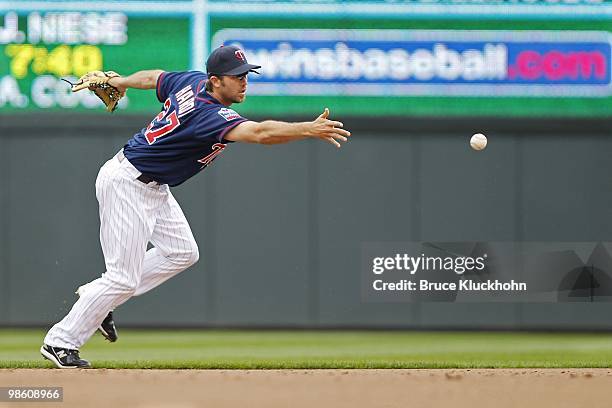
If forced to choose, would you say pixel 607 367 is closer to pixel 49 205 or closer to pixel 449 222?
pixel 449 222

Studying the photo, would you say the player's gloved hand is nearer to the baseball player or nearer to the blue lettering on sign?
the baseball player

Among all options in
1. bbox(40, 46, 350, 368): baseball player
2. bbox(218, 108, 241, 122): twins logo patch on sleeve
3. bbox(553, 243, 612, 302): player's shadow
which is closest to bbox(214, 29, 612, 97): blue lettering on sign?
bbox(553, 243, 612, 302): player's shadow

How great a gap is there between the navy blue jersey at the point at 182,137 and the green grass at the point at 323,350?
1430mm

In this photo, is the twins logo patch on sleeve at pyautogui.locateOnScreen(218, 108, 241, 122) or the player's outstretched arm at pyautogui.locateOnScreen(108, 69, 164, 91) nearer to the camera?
the twins logo patch on sleeve at pyautogui.locateOnScreen(218, 108, 241, 122)

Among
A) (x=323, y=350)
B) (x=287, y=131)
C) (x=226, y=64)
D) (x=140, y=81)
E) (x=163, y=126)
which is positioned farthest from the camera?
(x=323, y=350)

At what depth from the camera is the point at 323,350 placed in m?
8.77

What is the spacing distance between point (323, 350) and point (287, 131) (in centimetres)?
346

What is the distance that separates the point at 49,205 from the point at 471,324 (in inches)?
156

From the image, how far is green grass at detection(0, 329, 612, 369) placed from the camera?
24.5 ft

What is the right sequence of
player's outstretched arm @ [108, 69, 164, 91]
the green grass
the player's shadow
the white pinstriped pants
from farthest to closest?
1. the player's shadow
2. the green grass
3. player's outstretched arm @ [108, 69, 164, 91]
4. the white pinstriped pants

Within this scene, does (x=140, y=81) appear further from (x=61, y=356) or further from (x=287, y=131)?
(x=61, y=356)

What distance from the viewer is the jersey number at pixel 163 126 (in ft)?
20.3

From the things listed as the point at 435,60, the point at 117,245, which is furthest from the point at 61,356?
the point at 435,60

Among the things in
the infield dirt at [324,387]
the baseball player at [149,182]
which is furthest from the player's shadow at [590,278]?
the baseball player at [149,182]
